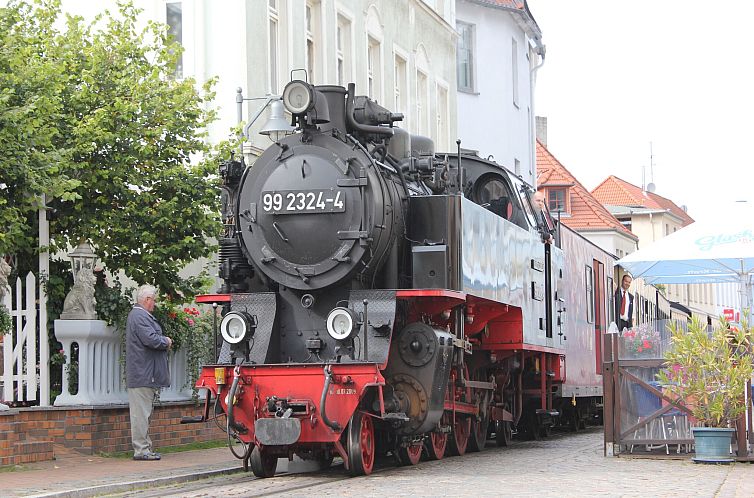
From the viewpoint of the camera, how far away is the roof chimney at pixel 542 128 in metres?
56.8

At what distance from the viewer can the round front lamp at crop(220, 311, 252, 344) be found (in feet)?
38.6

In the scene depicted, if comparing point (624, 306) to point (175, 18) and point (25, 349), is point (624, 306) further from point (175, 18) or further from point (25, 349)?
point (25, 349)

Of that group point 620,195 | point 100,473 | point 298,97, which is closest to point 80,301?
point 100,473

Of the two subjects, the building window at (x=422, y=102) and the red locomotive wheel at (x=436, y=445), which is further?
the building window at (x=422, y=102)

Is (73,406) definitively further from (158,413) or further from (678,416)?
(678,416)

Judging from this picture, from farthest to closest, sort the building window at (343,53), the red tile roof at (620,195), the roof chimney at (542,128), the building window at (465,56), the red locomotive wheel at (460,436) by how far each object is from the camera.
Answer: the red tile roof at (620,195), the roof chimney at (542,128), the building window at (465,56), the building window at (343,53), the red locomotive wheel at (460,436)

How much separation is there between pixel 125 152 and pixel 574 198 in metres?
41.1

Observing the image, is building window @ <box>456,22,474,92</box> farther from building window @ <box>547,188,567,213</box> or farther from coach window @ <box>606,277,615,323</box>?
building window @ <box>547,188,567,213</box>

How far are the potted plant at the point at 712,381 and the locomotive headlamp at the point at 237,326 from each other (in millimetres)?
4332

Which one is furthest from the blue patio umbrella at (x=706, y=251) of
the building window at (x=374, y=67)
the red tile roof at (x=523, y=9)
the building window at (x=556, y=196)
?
the building window at (x=556, y=196)

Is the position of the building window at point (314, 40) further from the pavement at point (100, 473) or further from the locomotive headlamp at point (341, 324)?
the locomotive headlamp at point (341, 324)

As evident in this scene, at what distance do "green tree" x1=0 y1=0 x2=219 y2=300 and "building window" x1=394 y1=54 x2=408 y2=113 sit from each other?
12.0 meters

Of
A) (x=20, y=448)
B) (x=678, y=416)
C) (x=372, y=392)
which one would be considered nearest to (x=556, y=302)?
(x=678, y=416)

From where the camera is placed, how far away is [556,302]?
17094 millimetres
